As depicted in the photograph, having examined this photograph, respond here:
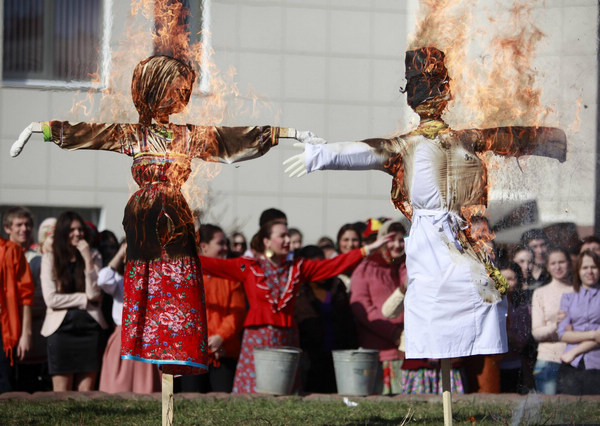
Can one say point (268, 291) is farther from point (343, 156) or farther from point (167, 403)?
point (343, 156)

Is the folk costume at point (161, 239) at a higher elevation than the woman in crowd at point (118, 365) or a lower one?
higher

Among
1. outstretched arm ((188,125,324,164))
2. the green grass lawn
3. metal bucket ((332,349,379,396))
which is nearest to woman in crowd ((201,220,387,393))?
metal bucket ((332,349,379,396))

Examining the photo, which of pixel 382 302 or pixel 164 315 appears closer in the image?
pixel 164 315

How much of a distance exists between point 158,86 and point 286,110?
21.3 feet

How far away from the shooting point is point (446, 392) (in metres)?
6.20

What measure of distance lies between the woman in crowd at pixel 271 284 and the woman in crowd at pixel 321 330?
58 centimetres

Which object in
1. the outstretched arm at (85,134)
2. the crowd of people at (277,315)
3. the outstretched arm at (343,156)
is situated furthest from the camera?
the crowd of people at (277,315)

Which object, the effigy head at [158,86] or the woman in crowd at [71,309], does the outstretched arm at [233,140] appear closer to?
the effigy head at [158,86]

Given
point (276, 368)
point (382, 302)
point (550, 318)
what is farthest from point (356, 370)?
point (550, 318)

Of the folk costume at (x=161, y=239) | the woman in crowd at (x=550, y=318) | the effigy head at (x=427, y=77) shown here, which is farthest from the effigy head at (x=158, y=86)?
the woman in crowd at (x=550, y=318)

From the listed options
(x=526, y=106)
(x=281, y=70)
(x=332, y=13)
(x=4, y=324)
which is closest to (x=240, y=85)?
(x=281, y=70)

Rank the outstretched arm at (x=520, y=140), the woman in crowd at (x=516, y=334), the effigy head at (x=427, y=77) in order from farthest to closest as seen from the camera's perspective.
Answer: the woman in crowd at (x=516, y=334), the outstretched arm at (x=520, y=140), the effigy head at (x=427, y=77)

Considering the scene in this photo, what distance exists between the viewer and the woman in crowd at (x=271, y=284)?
8906 millimetres

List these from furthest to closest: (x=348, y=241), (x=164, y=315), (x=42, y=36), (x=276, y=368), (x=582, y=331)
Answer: (x=42, y=36), (x=348, y=241), (x=582, y=331), (x=276, y=368), (x=164, y=315)
